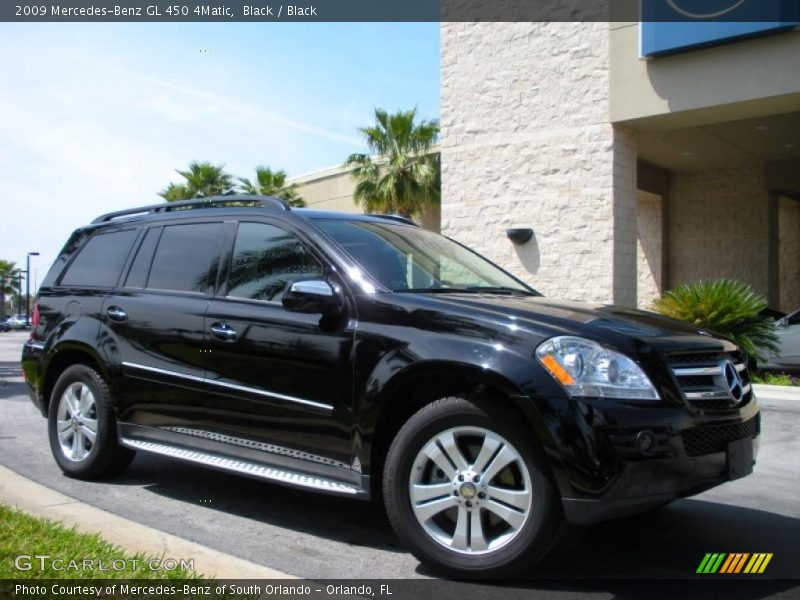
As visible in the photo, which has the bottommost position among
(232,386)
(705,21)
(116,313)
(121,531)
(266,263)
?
(121,531)

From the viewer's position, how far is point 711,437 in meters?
3.59

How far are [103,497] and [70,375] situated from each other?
999mm

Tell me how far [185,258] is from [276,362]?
4.45 feet

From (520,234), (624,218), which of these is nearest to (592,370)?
(624,218)

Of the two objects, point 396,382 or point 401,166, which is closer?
point 396,382

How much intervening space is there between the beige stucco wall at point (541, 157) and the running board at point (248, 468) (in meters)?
10.5

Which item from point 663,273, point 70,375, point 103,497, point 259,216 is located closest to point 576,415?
point 259,216

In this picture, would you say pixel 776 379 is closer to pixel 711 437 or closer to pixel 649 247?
pixel 649 247

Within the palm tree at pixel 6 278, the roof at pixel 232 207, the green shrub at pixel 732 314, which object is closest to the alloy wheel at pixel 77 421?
the roof at pixel 232 207

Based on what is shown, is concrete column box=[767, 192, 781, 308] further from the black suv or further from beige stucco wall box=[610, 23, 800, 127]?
the black suv

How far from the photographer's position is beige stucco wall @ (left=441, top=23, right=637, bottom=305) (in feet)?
46.8

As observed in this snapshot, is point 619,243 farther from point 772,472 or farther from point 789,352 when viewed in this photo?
point 772,472

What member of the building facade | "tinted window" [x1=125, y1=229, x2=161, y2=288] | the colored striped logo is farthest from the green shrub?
"tinted window" [x1=125, y1=229, x2=161, y2=288]

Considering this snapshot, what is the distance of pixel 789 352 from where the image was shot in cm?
1367
